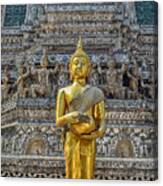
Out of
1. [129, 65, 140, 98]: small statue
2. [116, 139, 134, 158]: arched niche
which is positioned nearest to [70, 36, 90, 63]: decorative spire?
[129, 65, 140, 98]: small statue

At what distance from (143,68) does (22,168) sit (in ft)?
3.03

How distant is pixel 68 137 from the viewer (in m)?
5.76

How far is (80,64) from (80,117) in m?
0.30

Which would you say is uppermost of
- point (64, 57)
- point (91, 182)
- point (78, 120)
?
point (64, 57)

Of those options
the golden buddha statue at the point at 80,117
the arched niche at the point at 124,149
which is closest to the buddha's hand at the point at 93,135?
the golden buddha statue at the point at 80,117

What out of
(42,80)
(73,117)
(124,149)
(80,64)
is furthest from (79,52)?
(124,149)

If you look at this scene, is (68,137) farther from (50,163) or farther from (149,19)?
(149,19)

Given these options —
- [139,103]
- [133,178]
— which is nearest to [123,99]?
[139,103]

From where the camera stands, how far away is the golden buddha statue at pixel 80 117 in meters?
5.72

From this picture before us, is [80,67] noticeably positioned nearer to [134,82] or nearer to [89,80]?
[89,80]

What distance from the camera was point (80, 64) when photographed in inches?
226

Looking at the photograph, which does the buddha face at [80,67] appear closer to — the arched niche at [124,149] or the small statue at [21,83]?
the small statue at [21,83]

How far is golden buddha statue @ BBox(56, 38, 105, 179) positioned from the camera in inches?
225

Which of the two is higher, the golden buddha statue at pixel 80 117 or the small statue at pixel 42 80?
the small statue at pixel 42 80
